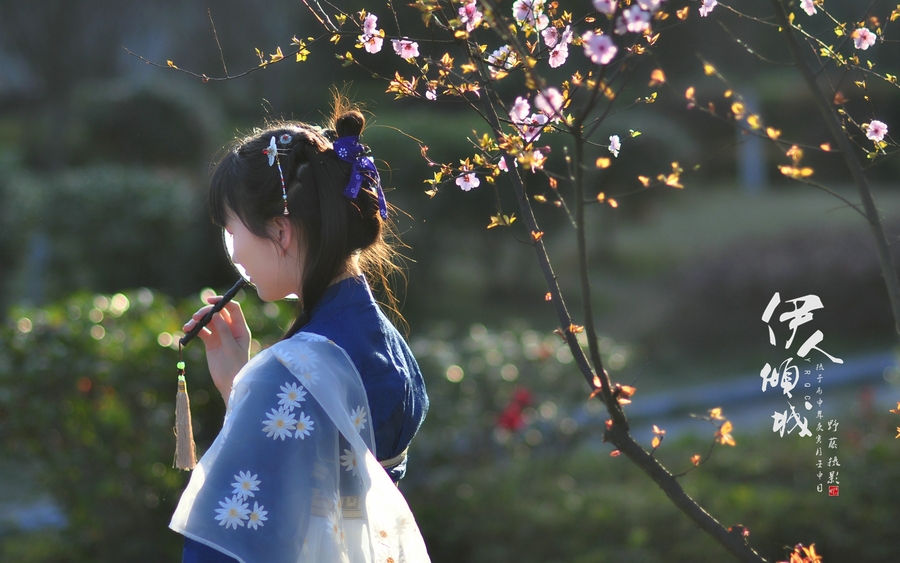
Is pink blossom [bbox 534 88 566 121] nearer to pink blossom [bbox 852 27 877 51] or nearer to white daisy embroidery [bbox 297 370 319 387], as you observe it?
white daisy embroidery [bbox 297 370 319 387]

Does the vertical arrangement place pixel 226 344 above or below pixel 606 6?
below

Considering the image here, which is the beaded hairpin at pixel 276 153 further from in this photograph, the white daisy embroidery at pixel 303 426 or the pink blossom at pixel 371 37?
the white daisy embroidery at pixel 303 426

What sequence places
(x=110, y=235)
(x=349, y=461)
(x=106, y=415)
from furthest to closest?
(x=110, y=235) → (x=106, y=415) → (x=349, y=461)

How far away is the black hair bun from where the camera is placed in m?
1.55

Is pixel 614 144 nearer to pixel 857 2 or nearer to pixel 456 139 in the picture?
pixel 456 139

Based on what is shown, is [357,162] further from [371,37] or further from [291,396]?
[291,396]

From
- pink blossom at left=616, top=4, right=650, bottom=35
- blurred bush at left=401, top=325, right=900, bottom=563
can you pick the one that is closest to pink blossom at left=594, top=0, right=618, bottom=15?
pink blossom at left=616, top=4, right=650, bottom=35

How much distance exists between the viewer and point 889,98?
47.0ft

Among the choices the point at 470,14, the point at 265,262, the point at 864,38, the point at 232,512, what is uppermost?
the point at 864,38

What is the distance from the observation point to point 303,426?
1339mm

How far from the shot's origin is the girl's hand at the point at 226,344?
5.61 ft

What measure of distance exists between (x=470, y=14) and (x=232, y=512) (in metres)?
0.91

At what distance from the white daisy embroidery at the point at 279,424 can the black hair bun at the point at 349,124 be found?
529 mm

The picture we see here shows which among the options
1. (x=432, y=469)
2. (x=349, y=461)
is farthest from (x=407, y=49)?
(x=432, y=469)
